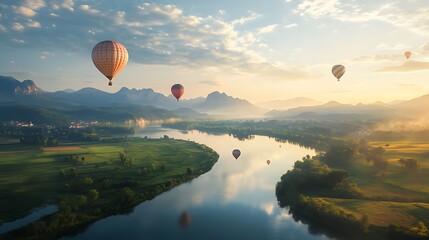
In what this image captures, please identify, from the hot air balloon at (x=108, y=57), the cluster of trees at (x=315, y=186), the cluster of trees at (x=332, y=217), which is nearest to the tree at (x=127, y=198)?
the hot air balloon at (x=108, y=57)

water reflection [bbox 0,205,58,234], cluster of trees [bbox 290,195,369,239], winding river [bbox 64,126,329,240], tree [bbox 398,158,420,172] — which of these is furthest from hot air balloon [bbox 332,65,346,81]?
water reflection [bbox 0,205,58,234]

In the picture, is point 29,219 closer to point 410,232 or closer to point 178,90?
point 178,90

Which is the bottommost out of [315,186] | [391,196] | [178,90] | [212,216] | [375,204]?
[212,216]

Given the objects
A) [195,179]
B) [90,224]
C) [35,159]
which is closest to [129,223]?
[90,224]

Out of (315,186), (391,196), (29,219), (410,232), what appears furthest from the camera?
(315,186)

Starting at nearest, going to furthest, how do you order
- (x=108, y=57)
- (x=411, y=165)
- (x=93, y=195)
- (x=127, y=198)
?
1. (x=127, y=198)
2. (x=93, y=195)
3. (x=108, y=57)
4. (x=411, y=165)

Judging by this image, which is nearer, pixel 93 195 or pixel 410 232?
pixel 410 232

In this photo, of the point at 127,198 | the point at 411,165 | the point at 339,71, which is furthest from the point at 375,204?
the point at 127,198
